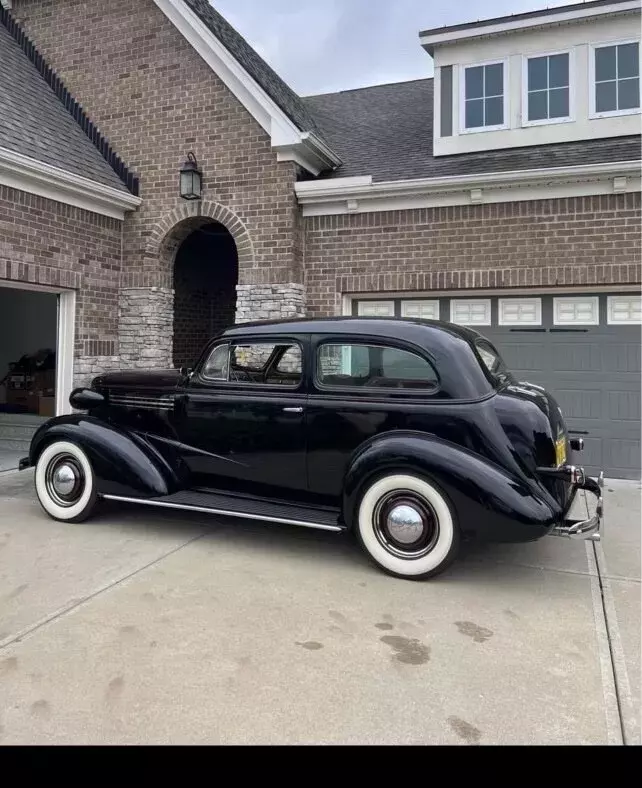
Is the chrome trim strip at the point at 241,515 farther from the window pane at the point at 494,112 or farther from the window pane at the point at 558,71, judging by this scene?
the window pane at the point at 558,71

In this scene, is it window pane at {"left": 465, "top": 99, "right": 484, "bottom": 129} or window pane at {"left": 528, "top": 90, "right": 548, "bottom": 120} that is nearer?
window pane at {"left": 528, "top": 90, "right": 548, "bottom": 120}

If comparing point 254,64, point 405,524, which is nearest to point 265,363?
point 405,524

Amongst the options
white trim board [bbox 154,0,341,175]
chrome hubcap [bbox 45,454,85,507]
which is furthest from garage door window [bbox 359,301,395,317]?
chrome hubcap [bbox 45,454,85,507]

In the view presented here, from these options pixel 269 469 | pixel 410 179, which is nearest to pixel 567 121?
pixel 410 179

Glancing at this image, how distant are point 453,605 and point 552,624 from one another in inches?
22.2

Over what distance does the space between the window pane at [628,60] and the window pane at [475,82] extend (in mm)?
1683

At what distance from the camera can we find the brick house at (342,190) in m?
7.48

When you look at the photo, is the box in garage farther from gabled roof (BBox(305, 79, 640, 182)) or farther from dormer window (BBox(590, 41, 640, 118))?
dormer window (BBox(590, 41, 640, 118))

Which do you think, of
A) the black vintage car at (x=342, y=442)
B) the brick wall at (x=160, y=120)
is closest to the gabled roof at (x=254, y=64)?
the brick wall at (x=160, y=120)

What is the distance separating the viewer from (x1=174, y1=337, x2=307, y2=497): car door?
4.68 meters

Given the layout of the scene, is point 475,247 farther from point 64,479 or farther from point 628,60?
point 64,479

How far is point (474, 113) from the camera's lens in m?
8.49

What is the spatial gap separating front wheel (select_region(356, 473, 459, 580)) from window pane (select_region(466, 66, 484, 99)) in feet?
21.4

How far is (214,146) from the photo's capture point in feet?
28.9
